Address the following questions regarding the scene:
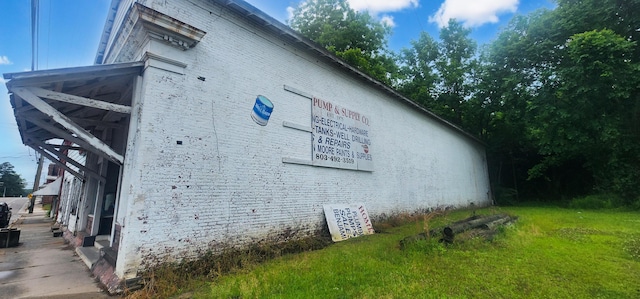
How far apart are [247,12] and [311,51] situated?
2403 mm

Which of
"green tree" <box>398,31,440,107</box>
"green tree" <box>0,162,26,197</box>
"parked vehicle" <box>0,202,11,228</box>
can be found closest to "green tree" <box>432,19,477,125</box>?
"green tree" <box>398,31,440,107</box>

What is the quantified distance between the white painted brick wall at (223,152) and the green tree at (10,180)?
363 feet

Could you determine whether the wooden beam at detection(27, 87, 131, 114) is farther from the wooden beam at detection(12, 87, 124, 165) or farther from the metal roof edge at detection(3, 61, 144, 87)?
the metal roof edge at detection(3, 61, 144, 87)

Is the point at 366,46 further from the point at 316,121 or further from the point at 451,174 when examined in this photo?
the point at 316,121

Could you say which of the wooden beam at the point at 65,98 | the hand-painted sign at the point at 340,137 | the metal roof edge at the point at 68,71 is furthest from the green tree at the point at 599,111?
the wooden beam at the point at 65,98

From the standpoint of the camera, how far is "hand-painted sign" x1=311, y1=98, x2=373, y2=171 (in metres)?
8.70

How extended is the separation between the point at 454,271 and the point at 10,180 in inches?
4820

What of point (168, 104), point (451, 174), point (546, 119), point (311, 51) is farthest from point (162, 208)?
point (546, 119)

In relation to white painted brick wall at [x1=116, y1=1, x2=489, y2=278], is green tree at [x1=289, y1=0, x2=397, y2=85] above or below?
above

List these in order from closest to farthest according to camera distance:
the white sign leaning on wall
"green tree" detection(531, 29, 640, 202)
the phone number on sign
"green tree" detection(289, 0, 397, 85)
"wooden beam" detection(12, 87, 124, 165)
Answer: "wooden beam" detection(12, 87, 124, 165), the white sign leaning on wall, the phone number on sign, "green tree" detection(531, 29, 640, 202), "green tree" detection(289, 0, 397, 85)

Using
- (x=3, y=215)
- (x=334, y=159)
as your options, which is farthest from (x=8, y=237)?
(x=334, y=159)

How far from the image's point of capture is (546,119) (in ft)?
56.2

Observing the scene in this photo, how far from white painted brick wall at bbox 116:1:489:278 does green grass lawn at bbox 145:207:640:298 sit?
1.16 meters

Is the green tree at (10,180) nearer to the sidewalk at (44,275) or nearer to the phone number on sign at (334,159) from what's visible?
the sidewalk at (44,275)
